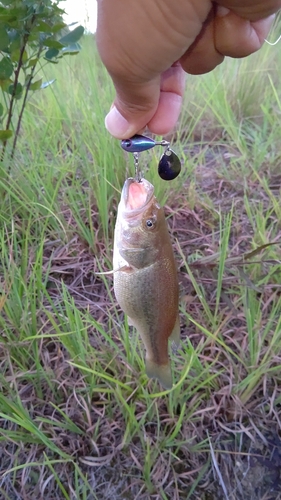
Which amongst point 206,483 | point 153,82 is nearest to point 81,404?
point 206,483

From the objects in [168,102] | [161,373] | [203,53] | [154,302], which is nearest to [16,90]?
[168,102]

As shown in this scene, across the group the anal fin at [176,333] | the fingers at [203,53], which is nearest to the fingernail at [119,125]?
the fingers at [203,53]

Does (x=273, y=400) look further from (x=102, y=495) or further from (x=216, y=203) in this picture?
(x=216, y=203)

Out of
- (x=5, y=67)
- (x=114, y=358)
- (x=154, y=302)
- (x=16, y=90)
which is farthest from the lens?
(x=16, y=90)

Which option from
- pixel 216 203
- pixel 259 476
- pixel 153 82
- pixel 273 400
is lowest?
pixel 259 476

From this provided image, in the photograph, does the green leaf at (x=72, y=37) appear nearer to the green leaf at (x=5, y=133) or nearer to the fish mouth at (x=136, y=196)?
the green leaf at (x=5, y=133)

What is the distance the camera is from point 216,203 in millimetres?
2145

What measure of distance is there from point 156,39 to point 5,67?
39.4 inches

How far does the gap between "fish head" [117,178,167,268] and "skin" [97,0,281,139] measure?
17 cm

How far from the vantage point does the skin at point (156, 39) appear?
82 cm

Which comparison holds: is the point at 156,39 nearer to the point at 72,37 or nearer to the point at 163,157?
the point at 163,157

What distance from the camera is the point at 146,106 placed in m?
1.07

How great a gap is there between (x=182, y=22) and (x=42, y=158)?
3.90ft

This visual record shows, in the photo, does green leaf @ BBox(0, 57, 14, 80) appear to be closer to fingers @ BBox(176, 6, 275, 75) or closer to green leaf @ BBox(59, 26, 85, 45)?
green leaf @ BBox(59, 26, 85, 45)
